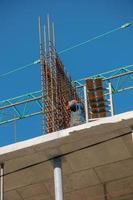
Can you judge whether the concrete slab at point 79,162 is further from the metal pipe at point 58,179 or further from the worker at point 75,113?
the worker at point 75,113

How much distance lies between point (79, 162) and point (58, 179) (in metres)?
0.73

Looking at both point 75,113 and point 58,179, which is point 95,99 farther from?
point 58,179

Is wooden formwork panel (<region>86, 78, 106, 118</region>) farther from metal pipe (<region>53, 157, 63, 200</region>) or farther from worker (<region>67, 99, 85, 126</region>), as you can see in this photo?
metal pipe (<region>53, 157, 63, 200</region>)

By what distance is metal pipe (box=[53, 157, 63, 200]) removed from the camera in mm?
12180

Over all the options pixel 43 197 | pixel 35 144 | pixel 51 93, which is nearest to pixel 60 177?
pixel 35 144

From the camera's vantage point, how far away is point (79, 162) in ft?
42.4

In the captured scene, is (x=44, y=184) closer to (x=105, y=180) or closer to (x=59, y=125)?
(x=105, y=180)

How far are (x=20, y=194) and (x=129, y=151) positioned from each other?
2.92 m

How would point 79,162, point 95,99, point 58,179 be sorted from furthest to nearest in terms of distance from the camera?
point 95,99, point 79,162, point 58,179

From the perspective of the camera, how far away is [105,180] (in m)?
13.4

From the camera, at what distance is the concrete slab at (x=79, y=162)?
12.3 meters

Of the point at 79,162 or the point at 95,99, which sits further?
the point at 95,99

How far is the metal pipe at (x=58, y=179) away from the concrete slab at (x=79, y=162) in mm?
166

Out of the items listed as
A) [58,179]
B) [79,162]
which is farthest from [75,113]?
[58,179]
